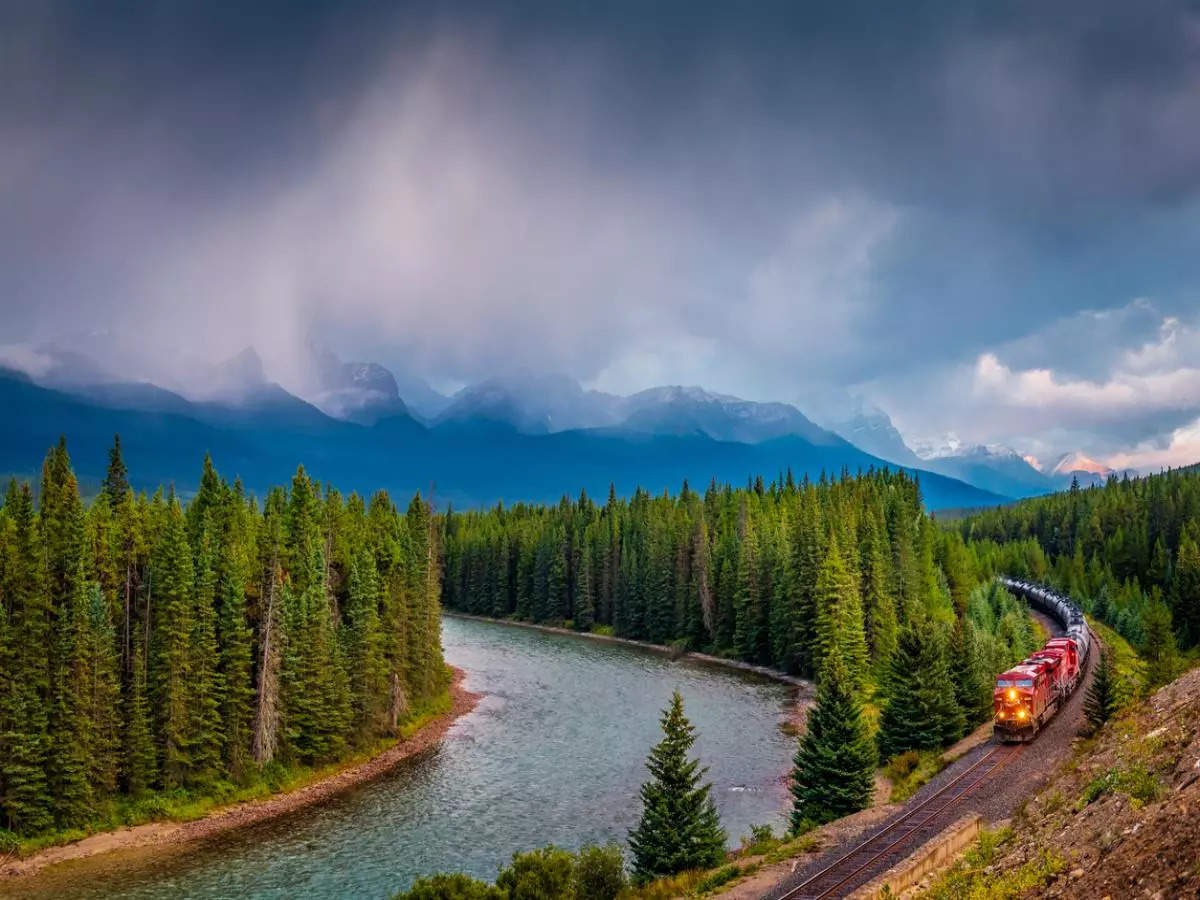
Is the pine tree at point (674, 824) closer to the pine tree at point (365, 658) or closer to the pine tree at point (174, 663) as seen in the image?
the pine tree at point (174, 663)

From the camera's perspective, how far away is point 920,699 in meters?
54.9

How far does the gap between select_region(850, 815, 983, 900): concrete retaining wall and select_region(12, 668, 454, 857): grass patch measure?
41275mm

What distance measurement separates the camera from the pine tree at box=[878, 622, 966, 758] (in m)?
54.8

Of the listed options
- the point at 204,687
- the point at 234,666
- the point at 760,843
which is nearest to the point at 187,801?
the point at 204,687

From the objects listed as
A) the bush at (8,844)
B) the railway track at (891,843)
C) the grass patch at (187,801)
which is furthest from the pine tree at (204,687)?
the railway track at (891,843)

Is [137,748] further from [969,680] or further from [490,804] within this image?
[969,680]

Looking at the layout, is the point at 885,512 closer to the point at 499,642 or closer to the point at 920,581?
the point at 920,581

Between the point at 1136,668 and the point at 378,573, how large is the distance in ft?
228

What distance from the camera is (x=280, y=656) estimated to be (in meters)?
60.0

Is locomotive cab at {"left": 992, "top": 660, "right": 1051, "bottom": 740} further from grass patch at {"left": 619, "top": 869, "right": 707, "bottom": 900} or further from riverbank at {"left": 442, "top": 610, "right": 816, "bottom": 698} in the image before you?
riverbank at {"left": 442, "top": 610, "right": 816, "bottom": 698}

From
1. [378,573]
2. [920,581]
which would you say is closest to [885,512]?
[920,581]

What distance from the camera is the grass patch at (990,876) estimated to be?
19.8 m

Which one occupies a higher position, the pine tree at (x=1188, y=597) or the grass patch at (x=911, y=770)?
the pine tree at (x=1188, y=597)

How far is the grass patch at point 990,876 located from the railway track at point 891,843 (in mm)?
3901
